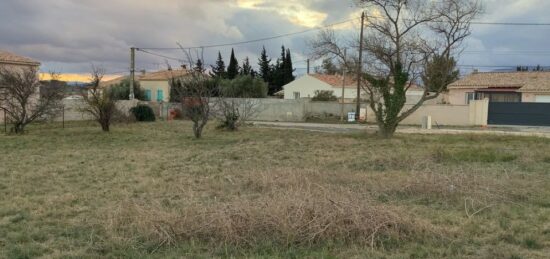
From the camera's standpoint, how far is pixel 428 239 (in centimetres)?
589

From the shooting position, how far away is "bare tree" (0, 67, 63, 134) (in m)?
24.4

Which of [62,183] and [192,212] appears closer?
[192,212]

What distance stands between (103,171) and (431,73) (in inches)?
625

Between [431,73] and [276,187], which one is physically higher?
[431,73]

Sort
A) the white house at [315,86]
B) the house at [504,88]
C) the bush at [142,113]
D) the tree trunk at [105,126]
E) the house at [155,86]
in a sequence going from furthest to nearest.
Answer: the house at [155,86]
the white house at [315,86]
the house at [504,88]
the bush at [142,113]
the tree trunk at [105,126]

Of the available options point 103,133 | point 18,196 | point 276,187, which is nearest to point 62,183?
point 18,196

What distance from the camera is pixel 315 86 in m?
63.6

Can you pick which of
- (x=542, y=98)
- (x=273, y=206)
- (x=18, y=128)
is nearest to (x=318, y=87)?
(x=542, y=98)

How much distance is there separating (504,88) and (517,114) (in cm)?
934

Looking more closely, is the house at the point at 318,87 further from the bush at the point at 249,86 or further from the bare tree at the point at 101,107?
the bare tree at the point at 101,107

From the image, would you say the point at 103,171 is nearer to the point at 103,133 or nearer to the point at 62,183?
the point at 62,183

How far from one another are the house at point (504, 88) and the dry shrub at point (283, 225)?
39.7m

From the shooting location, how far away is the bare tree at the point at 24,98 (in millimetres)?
24375

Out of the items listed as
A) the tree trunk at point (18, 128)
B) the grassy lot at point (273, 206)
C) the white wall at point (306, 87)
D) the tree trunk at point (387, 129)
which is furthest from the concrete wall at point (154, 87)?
the grassy lot at point (273, 206)
